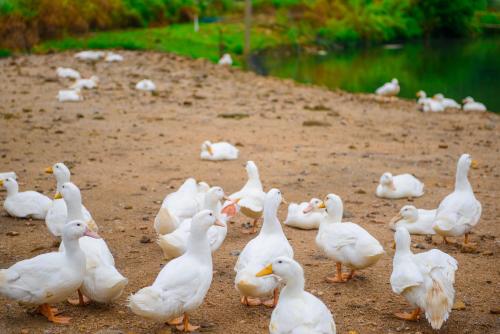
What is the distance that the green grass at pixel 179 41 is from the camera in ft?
88.4

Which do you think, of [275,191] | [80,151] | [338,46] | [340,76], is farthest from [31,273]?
[338,46]

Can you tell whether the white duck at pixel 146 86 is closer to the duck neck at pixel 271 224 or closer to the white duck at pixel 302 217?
the white duck at pixel 302 217

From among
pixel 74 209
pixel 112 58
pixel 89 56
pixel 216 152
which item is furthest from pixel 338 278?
pixel 89 56

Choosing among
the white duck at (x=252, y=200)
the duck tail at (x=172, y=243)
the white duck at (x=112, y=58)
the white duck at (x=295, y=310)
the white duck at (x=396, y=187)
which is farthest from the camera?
the white duck at (x=112, y=58)

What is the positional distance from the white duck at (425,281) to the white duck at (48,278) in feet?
8.29

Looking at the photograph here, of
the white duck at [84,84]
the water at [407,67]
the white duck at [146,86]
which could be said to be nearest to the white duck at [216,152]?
the white duck at [146,86]

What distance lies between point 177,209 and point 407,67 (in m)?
25.0

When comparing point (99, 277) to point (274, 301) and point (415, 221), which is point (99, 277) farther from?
point (415, 221)

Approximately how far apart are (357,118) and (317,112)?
1.02 metres

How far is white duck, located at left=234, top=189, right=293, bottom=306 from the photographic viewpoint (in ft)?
16.1

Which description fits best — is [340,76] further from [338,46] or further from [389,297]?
[389,297]

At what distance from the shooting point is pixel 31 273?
4742 mm

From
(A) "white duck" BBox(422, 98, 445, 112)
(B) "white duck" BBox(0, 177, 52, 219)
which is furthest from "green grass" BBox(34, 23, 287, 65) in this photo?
(B) "white duck" BBox(0, 177, 52, 219)

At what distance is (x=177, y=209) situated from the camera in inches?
271
